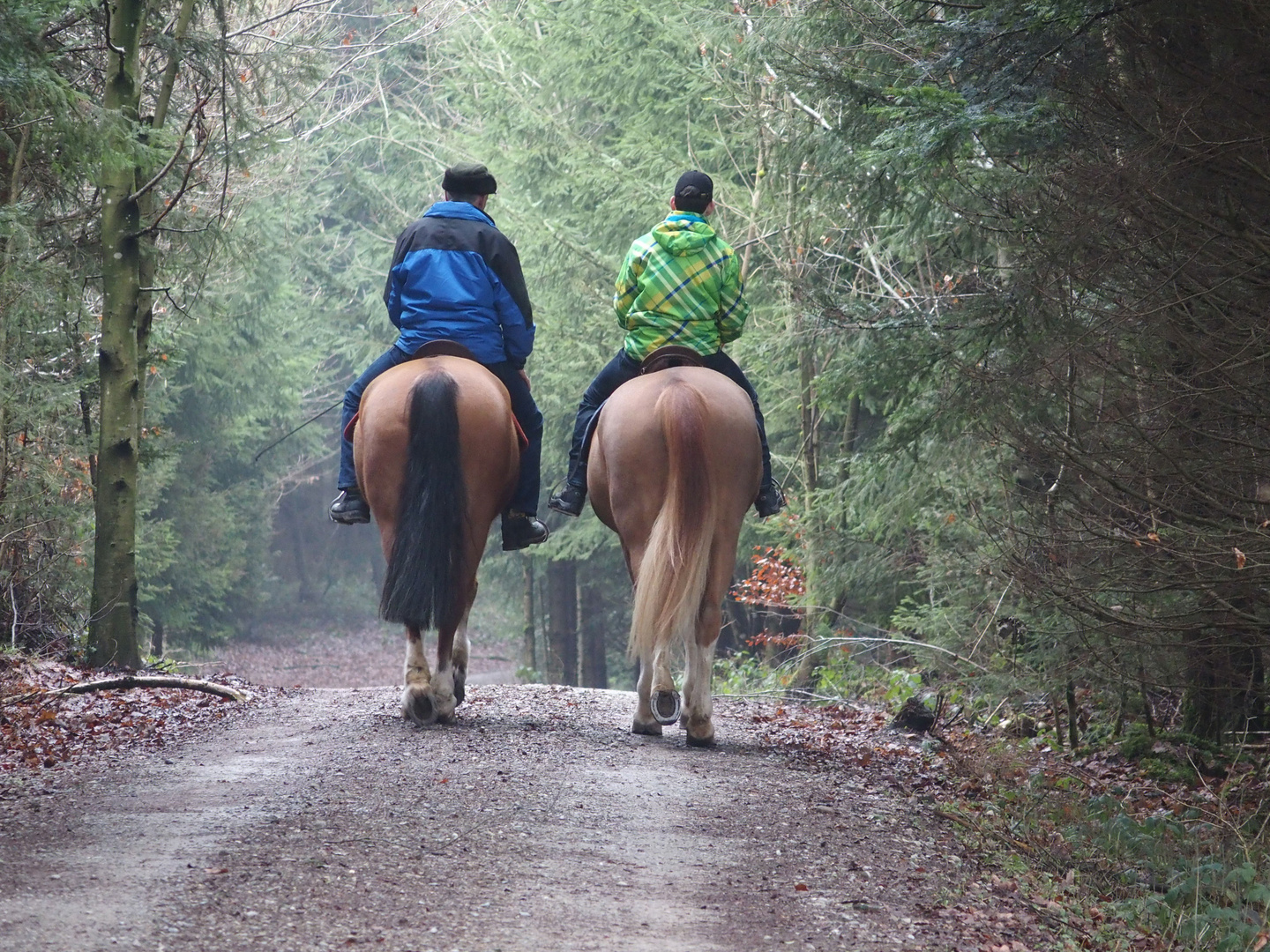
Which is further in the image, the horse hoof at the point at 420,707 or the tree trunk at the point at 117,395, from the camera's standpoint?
the tree trunk at the point at 117,395

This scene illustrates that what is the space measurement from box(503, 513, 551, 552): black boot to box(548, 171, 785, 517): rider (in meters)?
0.32

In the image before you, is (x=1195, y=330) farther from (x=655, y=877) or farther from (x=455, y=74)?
(x=455, y=74)

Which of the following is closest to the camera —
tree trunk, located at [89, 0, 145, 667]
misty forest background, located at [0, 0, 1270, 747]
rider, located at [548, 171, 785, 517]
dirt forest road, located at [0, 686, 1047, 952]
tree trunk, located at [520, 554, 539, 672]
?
dirt forest road, located at [0, 686, 1047, 952]

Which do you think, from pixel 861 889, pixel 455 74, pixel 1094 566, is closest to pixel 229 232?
pixel 1094 566

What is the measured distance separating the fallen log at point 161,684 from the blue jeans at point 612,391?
126 inches

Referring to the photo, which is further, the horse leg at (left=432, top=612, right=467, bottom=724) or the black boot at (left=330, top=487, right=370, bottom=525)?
the black boot at (left=330, top=487, right=370, bottom=525)

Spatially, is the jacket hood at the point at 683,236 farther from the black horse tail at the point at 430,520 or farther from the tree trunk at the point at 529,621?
the tree trunk at the point at 529,621

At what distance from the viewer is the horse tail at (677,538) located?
7.06 metres

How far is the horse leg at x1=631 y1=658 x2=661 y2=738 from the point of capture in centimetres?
775

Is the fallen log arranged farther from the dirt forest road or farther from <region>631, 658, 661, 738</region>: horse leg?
<region>631, 658, 661, 738</region>: horse leg

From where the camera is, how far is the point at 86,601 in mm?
12773

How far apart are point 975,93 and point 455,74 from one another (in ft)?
68.0

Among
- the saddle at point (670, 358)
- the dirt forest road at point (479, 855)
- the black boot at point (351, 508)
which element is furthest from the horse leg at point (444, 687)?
the saddle at point (670, 358)

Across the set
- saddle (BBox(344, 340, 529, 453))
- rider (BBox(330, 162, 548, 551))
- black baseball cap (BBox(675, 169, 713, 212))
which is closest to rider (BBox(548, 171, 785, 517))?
black baseball cap (BBox(675, 169, 713, 212))
